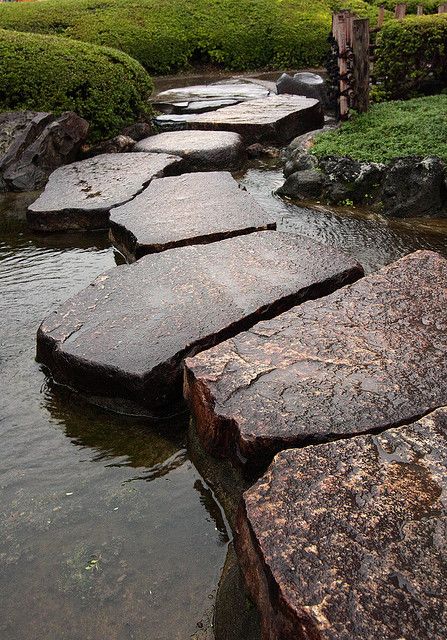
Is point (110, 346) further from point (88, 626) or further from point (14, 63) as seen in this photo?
point (14, 63)

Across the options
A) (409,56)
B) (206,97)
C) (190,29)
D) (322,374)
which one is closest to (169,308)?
(322,374)

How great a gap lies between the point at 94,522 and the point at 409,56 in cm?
684

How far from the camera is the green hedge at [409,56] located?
707cm

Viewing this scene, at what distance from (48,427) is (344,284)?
66.2 inches

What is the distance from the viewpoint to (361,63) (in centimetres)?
641

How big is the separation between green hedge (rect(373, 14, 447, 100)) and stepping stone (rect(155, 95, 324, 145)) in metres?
0.89

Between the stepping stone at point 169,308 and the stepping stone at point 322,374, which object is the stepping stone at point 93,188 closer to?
the stepping stone at point 169,308

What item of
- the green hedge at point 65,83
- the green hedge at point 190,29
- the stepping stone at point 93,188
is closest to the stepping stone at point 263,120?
the green hedge at point 65,83

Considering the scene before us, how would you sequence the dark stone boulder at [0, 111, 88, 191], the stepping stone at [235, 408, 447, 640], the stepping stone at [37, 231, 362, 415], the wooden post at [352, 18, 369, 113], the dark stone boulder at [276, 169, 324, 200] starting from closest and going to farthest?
the stepping stone at [235, 408, 447, 640], the stepping stone at [37, 231, 362, 415], the dark stone boulder at [276, 169, 324, 200], the wooden post at [352, 18, 369, 113], the dark stone boulder at [0, 111, 88, 191]

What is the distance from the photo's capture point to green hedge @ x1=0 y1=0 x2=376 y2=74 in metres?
14.1

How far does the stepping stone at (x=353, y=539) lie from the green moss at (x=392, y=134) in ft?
13.0

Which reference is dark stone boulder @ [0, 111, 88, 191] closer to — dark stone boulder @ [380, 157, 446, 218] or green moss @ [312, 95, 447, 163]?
green moss @ [312, 95, 447, 163]

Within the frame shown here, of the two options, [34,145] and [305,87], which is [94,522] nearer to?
[34,145]

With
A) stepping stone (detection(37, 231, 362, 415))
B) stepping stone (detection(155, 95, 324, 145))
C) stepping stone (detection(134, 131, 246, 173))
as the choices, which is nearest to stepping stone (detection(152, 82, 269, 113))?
stepping stone (detection(155, 95, 324, 145))
